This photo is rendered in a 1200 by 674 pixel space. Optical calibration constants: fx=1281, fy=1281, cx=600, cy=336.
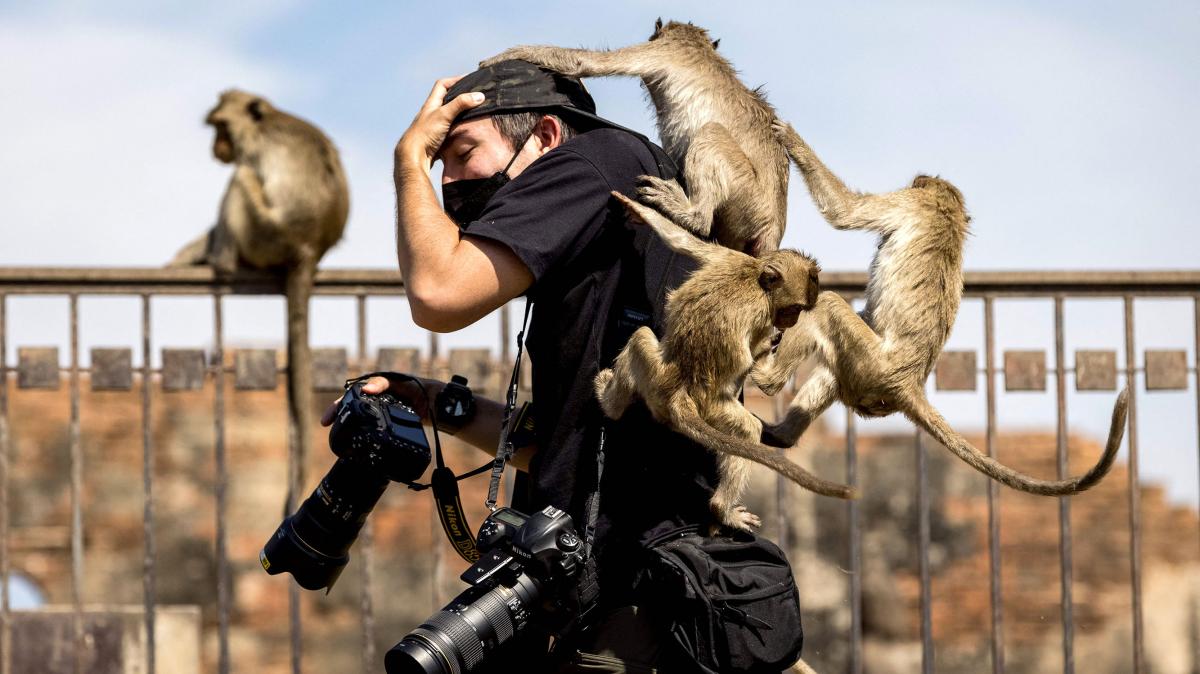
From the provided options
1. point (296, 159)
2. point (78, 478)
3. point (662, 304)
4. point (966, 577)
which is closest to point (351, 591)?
point (296, 159)

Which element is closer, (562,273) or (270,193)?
(562,273)

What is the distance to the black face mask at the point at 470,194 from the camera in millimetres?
2312

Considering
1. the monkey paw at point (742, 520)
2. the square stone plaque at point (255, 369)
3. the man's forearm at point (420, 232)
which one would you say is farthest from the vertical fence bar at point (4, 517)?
the monkey paw at point (742, 520)

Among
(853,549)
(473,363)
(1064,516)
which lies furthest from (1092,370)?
(473,363)

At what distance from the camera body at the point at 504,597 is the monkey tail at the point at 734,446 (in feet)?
0.91

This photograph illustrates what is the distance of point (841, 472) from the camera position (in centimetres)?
764

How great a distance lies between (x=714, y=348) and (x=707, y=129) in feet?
2.39

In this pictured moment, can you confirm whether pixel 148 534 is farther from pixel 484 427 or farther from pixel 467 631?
pixel 467 631

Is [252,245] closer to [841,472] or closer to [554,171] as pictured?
[841,472]

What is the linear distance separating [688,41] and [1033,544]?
18.5ft

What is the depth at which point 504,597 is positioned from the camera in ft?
6.85

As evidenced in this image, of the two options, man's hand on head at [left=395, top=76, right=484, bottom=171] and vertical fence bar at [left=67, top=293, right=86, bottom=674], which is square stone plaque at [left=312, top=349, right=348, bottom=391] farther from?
man's hand on head at [left=395, top=76, right=484, bottom=171]

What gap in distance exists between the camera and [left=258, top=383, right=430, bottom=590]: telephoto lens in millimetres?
2311

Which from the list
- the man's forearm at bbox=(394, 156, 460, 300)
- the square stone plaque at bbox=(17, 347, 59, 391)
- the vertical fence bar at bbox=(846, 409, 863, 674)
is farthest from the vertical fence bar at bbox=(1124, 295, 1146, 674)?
the square stone plaque at bbox=(17, 347, 59, 391)
